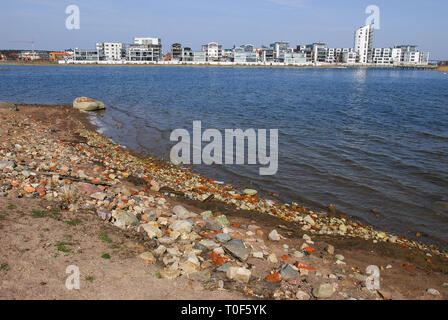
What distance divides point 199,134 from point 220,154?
19.0 ft

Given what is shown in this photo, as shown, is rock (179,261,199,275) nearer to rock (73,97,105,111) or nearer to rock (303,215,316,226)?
rock (303,215,316,226)

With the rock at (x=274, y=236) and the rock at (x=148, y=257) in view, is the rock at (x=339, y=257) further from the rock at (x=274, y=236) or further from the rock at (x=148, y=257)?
the rock at (x=148, y=257)

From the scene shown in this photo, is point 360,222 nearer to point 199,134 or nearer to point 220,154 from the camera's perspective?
point 220,154

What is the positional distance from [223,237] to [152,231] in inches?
76.5

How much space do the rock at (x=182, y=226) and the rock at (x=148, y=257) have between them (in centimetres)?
162

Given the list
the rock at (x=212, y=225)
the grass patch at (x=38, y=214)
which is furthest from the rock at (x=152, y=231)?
the grass patch at (x=38, y=214)

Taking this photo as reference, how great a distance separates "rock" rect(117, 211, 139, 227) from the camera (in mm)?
9133

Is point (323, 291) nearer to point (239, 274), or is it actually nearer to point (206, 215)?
point (239, 274)

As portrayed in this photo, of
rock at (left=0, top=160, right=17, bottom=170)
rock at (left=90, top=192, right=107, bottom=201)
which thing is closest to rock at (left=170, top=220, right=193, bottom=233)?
rock at (left=90, top=192, right=107, bottom=201)

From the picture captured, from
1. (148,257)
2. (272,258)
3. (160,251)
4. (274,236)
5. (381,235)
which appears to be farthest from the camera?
(381,235)

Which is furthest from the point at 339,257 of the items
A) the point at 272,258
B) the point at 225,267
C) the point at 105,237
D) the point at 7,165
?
the point at 7,165

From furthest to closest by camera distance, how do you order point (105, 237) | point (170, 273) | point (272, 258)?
point (272, 258)
point (105, 237)
point (170, 273)

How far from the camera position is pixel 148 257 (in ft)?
24.6

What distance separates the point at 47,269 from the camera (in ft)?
21.2
